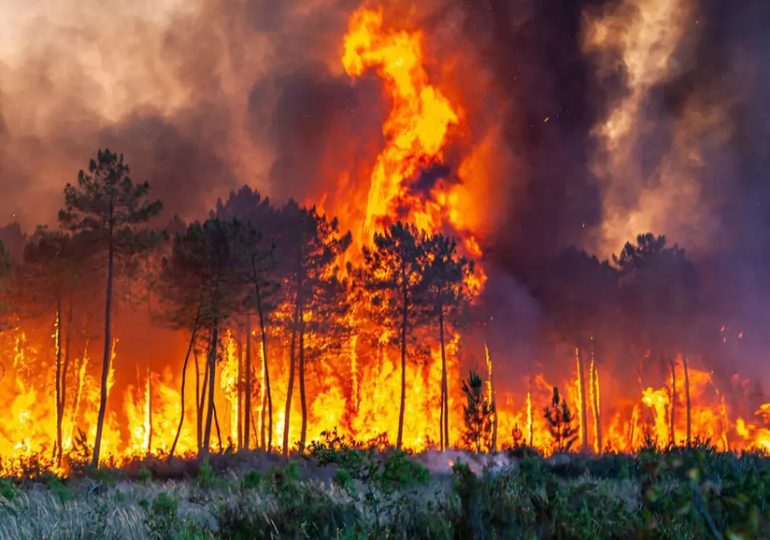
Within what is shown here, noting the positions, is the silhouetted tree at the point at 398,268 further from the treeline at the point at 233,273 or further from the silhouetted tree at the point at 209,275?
the silhouetted tree at the point at 209,275

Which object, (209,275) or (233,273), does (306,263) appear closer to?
(233,273)

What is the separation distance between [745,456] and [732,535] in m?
14.0

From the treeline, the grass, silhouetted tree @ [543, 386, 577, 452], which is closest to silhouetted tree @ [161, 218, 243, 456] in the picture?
the treeline

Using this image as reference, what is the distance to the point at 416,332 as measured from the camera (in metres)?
56.3

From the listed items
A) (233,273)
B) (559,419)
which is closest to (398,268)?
(233,273)

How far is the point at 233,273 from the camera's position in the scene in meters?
33.2

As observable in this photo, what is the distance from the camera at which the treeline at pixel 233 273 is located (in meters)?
31.0

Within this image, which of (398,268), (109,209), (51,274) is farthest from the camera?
(398,268)

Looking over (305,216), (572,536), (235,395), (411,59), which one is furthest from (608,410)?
(572,536)

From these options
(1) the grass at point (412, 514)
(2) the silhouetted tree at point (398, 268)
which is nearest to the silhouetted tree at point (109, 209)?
(2) the silhouetted tree at point (398, 268)

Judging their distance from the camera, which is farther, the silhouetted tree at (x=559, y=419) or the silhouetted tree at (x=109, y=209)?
the silhouetted tree at (x=109, y=209)

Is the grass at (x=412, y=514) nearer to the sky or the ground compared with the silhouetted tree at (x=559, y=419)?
nearer to the ground

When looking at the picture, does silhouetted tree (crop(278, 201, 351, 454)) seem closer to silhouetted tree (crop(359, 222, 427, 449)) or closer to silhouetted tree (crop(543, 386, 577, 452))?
silhouetted tree (crop(359, 222, 427, 449))

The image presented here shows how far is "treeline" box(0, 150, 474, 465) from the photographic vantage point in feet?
102
